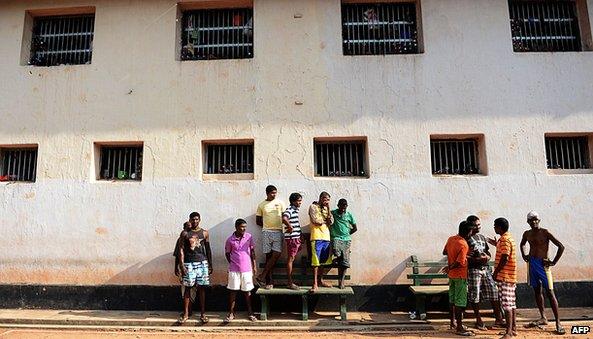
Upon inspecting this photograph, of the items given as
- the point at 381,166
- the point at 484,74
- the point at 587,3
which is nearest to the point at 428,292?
the point at 381,166

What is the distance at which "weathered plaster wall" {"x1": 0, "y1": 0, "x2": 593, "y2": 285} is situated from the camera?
705cm

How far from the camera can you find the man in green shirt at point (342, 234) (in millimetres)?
6652

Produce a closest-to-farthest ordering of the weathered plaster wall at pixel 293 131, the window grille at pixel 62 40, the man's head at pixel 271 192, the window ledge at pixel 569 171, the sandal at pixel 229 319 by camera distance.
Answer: the sandal at pixel 229 319, the man's head at pixel 271 192, the weathered plaster wall at pixel 293 131, the window ledge at pixel 569 171, the window grille at pixel 62 40

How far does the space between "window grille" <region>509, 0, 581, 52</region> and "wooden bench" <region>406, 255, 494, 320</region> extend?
3.97 m

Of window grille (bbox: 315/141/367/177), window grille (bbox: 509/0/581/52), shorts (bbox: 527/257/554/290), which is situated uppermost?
window grille (bbox: 509/0/581/52)

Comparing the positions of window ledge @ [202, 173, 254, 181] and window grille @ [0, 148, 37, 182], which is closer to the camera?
window ledge @ [202, 173, 254, 181]

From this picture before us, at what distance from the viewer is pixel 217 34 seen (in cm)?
789

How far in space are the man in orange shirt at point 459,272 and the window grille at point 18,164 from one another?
706cm

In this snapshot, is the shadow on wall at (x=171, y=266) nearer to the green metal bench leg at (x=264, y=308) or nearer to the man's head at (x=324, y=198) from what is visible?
the green metal bench leg at (x=264, y=308)

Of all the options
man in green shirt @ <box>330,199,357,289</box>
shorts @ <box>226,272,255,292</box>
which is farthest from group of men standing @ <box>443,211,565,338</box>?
shorts @ <box>226,272,255,292</box>

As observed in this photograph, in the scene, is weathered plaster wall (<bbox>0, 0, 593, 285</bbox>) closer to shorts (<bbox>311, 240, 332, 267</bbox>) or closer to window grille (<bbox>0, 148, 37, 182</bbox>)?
window grille (<bbox>0, 148, 37, 182</bbox>)

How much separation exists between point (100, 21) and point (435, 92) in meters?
6.10

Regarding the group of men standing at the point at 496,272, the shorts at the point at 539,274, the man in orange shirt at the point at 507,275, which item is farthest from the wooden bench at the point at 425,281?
the man in orange shirt at the point at 507,275

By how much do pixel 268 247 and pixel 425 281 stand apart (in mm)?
2574
